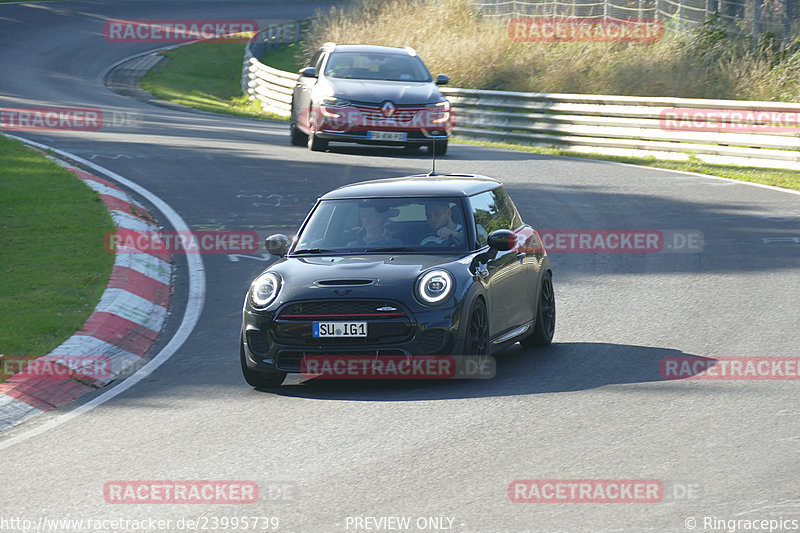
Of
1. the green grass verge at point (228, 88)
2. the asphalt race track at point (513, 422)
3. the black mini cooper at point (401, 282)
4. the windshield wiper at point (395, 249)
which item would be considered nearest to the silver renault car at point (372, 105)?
the green grass verge at point (228, 88)

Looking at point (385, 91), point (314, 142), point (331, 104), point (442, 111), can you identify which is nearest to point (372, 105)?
point (385, 91)

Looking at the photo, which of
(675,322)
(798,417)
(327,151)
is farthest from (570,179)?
(798,417)

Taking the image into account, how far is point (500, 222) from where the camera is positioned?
34.3 ft

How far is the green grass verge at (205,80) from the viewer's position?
123 feet

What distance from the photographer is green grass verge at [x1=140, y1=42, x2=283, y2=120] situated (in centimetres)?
3734

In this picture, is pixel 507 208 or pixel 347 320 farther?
pixel 507 208

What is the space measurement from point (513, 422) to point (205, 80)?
124 ft

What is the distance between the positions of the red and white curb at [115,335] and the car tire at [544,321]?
3.22 meters

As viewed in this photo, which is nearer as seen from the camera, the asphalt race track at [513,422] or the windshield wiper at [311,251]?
the asphalt race track at [513,422]

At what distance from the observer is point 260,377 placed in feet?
29.8

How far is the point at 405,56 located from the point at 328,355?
51.8 feet

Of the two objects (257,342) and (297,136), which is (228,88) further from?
(257,342)

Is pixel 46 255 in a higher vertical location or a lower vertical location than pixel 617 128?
higher

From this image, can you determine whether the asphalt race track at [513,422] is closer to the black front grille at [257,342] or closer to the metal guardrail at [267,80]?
the black front grille at [257,342]
